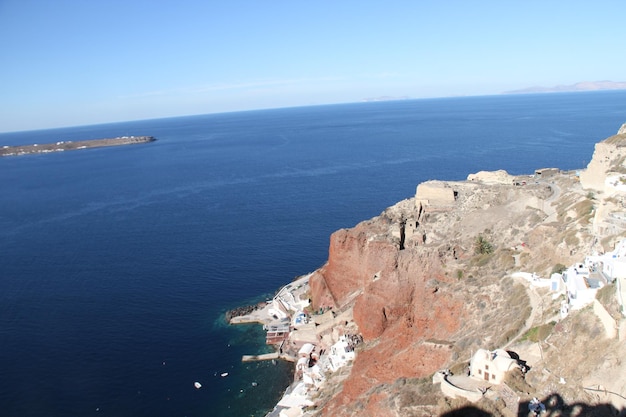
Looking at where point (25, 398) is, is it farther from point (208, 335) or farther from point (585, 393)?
point (585, 393)

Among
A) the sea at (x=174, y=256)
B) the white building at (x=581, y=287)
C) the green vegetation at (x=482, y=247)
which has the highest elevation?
the white building at (x=581, y=287)

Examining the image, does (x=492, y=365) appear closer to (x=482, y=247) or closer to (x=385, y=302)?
(x=482, y=247)

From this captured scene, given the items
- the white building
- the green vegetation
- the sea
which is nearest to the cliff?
the green vegetation

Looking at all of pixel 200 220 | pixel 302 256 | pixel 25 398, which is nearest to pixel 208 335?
pixel 25 398

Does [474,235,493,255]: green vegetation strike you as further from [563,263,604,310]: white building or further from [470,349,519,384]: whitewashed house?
[470,349,519,384]: whitewashed house

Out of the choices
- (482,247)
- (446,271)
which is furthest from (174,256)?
(482,247)

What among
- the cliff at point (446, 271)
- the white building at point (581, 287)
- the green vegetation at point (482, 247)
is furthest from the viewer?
the green vegetation at point (482, 247)

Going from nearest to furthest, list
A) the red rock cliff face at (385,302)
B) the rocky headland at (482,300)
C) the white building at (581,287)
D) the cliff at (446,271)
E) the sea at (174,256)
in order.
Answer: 1. the rocky headland at (482,300)
2. the white building at (581,287)
3. the cliff at (446,271)
4. the red rock cliff face at (385,302)
5. the sea at (174,256)

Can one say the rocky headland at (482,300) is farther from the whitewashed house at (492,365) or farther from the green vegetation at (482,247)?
the whitewashed house at (492,365)

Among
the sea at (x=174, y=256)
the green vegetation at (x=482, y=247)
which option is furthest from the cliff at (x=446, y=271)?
the sea at (x=174, y=256)
